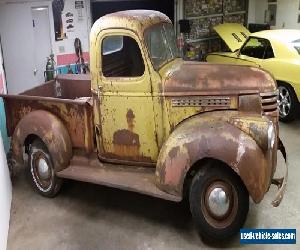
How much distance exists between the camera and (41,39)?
7.38 metres

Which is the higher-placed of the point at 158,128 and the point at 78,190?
the point at 158,128

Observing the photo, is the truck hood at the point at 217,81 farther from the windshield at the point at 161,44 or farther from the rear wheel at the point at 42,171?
the rear wheel at the point at 42,171

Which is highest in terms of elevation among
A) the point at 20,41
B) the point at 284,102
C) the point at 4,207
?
the point at 20,41

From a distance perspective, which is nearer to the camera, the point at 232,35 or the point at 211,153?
the point at 211,153

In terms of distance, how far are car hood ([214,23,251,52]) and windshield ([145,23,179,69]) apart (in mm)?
4375

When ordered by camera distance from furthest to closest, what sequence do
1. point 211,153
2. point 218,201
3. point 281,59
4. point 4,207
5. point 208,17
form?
point 208,17 → point 281,59 → point 4,207 → point 218,201 → point 211,153

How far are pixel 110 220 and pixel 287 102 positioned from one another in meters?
4.26

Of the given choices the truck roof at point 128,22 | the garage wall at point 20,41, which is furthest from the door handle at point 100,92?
the garage wall at point 20,41

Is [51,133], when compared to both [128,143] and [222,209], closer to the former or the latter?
[128,143]

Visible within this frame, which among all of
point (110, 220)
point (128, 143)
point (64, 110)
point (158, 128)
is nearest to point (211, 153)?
point (158, 128)

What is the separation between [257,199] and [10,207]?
299 centimetres

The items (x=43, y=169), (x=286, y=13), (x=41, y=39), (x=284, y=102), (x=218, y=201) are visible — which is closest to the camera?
(x=218, y=201)

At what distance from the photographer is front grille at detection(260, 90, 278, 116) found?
3.99 meters

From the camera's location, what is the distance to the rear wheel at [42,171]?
15.9 feet
